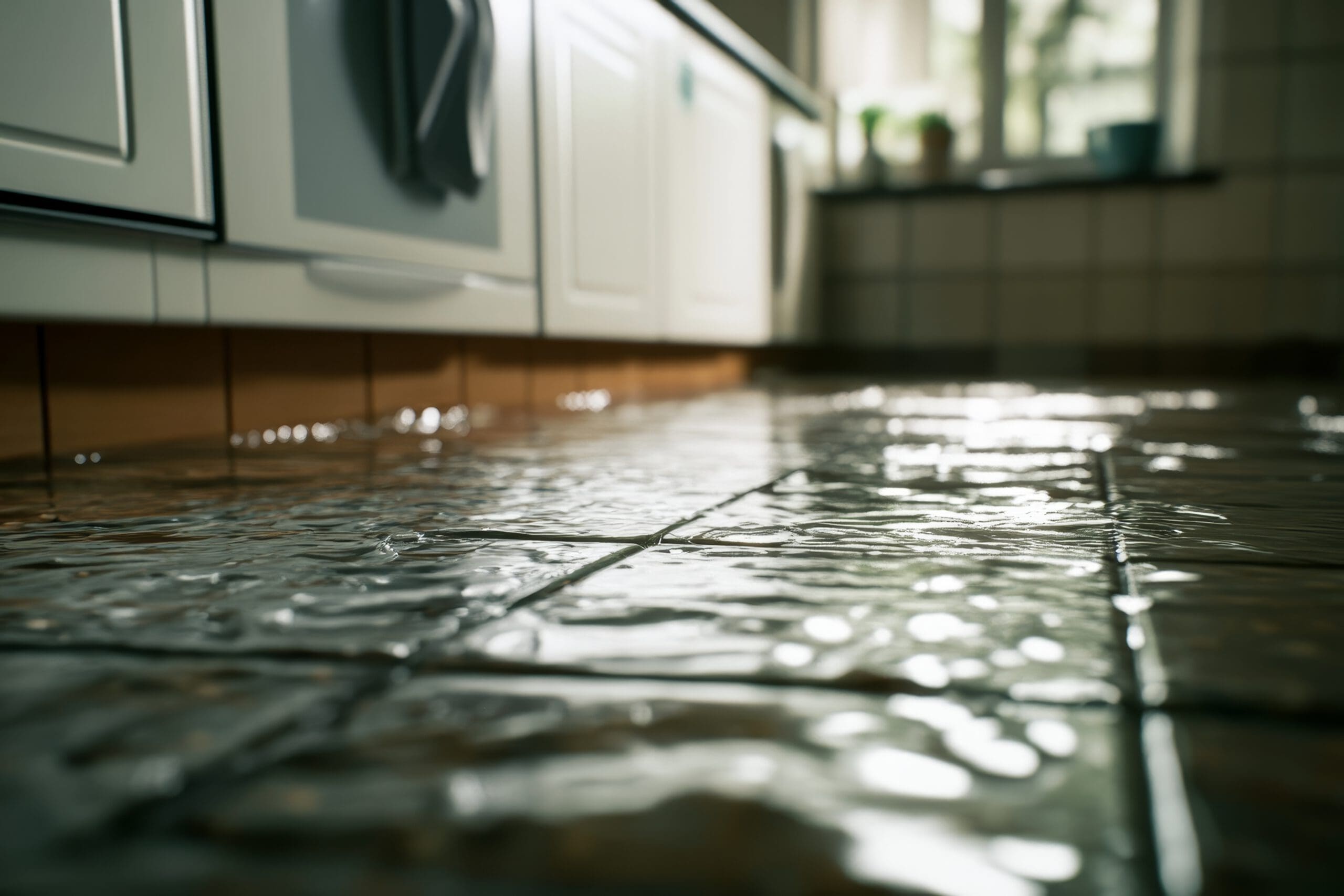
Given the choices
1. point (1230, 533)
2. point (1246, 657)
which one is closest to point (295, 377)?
point (1230, 533)

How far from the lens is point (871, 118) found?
4.06 meters

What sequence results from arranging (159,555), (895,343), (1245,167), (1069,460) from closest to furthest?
(159,555) < (1069,460) < (1245,167) < (895,343)

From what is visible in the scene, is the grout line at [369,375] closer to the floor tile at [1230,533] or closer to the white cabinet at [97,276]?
the white cabinet at [97,276]

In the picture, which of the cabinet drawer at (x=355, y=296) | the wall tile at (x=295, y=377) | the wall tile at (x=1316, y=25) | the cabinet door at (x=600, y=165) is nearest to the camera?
the cabinet drawer at (x=355, y=296)

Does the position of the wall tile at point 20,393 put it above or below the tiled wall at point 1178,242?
below

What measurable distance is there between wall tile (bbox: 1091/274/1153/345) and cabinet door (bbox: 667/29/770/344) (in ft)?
4.23

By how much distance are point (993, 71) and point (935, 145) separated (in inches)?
15.1

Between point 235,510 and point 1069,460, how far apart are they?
2.50 ft

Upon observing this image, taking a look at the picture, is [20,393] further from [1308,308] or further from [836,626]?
[1308,308]

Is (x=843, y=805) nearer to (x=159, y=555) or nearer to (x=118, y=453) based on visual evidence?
(x=159, y=555)

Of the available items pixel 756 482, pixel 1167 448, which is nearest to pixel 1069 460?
pixel 1167 448

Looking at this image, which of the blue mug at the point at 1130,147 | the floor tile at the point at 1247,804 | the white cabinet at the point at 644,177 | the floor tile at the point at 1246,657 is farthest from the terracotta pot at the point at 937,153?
the floor tile at the point at 1247,804

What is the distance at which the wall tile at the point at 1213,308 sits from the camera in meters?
3.65

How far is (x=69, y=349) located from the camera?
1.25 metres
